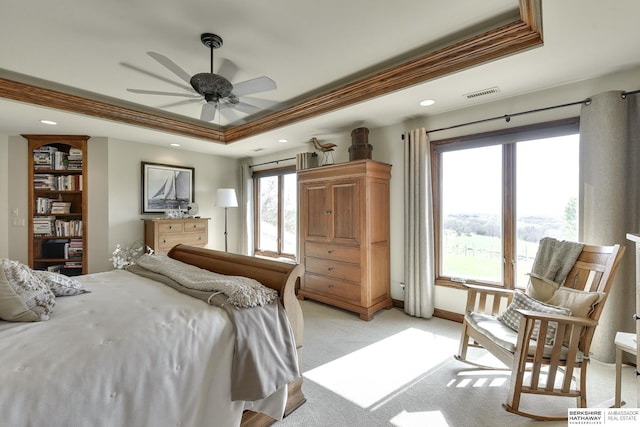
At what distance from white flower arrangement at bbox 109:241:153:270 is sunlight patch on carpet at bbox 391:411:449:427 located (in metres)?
3.90

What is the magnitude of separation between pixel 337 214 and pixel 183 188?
305 centimetres

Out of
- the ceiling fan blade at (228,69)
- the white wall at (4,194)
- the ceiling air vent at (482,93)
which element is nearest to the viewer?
the ceiling fan blade at (228,69)

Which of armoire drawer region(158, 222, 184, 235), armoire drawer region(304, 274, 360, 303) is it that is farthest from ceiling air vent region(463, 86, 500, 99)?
armoire drawer region(158, 222, 184, 235)

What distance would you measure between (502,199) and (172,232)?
14.8 feet

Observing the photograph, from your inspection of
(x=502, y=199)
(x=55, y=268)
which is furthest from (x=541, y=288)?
(x=55, y=268)

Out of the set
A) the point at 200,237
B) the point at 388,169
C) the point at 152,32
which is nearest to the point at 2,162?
the point at 200,237

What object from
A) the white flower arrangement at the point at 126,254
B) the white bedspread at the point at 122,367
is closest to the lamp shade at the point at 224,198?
the white flower arrangement at the point at 126,254

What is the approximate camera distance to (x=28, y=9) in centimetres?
185

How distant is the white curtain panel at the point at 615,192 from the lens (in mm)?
2219

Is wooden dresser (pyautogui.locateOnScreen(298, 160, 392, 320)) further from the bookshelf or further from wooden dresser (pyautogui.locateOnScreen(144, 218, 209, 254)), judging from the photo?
the bookshelf

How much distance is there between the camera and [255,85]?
2230mm

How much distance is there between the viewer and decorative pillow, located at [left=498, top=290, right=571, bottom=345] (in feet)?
6.03

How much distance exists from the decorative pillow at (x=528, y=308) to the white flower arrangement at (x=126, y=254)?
441cm

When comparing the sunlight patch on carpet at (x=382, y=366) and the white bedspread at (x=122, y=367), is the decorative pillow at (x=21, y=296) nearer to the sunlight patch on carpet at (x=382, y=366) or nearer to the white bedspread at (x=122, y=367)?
the white bedspread at (x=122, y=367)
